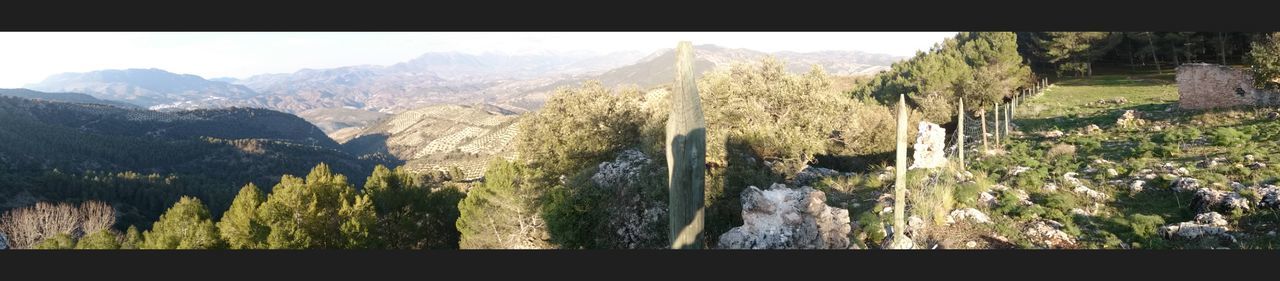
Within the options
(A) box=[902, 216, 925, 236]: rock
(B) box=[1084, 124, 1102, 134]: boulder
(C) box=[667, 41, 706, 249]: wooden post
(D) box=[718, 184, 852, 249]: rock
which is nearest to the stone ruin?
(B) box=[1084, 124, 1102, 134]: boulder

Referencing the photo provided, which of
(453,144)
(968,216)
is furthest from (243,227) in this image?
(453,144)

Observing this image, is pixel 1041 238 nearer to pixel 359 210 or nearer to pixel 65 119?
pixel 359 210

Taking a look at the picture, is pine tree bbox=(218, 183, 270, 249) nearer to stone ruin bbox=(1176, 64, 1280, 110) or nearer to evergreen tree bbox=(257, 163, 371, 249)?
evergreen tree bbox=(257, 163, 371, 249)

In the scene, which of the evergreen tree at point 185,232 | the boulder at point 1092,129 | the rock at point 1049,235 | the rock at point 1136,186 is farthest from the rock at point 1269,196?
the evergreen tree at point 185,232

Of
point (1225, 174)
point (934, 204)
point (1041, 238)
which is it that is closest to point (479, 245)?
point (934, 204)

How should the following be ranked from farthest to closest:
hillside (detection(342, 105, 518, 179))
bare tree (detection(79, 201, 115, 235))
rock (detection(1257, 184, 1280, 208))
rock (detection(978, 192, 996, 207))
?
hillside (detection(342, 105, 518, 179)), bare tree (detection(79, 201, 115, 235)), rock (detection(978, 192, 996, 207)), rock (detection(1257, 184, 1280, 208))

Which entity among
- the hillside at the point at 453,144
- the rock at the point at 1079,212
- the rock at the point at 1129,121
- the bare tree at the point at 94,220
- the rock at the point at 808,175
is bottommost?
the hillside at the point at 453,144

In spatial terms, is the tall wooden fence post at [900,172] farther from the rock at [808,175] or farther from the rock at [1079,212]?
the rock at [808,175]
